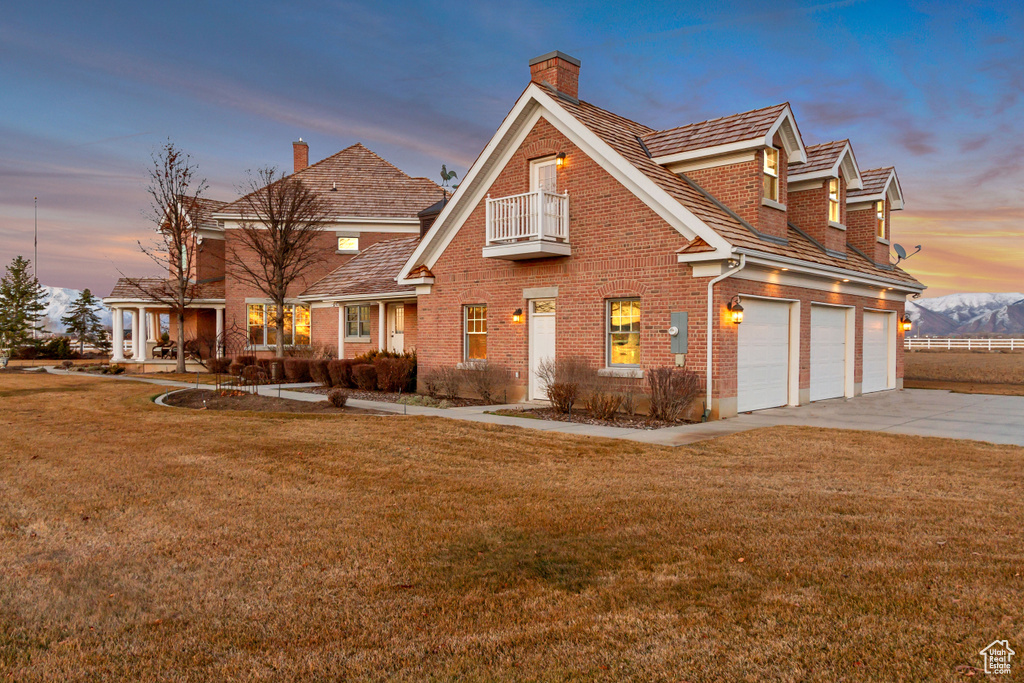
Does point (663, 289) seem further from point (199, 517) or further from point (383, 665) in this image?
point (383, 665)

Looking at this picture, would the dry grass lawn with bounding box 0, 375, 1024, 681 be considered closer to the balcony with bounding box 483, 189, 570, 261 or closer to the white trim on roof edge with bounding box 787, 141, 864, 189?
the balcony with bounding box 483, 189, 570, 261

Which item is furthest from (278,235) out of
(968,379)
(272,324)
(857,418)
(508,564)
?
(968,379)

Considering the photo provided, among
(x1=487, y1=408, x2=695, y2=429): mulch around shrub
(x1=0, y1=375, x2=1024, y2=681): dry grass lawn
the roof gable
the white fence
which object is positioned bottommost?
(x1=0, y1=375, x2=1024, y2=681): dry grass lawn

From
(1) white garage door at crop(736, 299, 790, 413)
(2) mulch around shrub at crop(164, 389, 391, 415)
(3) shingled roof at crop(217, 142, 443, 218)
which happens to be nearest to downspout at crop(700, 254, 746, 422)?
(1) white garage door at crop(736, 299, 790, 413)

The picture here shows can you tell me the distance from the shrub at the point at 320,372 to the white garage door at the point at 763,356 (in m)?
12.7

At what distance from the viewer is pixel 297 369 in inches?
942

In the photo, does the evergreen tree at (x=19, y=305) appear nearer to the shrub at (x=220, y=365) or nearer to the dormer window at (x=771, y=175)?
the shrub at (x=220, y=365)

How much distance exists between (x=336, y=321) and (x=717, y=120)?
57.3 feet

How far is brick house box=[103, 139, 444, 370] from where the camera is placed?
31.3 metres

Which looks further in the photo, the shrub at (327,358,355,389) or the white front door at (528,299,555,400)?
the shrub at (327,358,355,389)

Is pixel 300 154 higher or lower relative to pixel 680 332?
higher

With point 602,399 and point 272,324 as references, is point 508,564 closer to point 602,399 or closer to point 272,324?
point 602,399

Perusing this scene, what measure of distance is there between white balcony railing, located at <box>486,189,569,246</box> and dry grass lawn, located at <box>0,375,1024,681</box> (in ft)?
23.3

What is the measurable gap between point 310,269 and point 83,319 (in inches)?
1031
